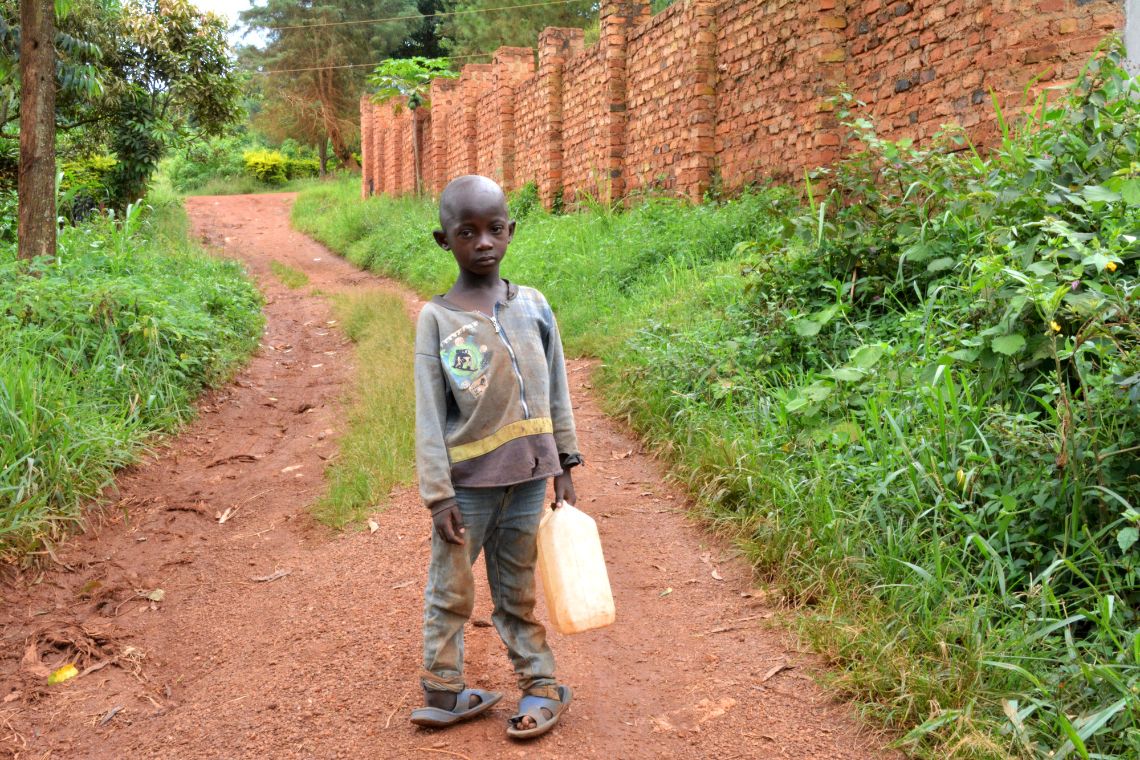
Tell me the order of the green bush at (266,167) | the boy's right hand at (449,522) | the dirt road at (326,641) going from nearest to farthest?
the boy's right hand at (449,522)
the dirt road at (326,641)
the green bush at (266,167)

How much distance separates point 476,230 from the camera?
2.61 meters

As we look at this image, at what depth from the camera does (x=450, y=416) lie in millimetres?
2701

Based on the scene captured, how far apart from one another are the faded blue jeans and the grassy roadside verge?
107 inches

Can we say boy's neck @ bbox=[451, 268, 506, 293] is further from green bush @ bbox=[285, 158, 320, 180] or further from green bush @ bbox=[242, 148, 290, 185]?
green bush @ bbox=[285, 158, 320, 180]

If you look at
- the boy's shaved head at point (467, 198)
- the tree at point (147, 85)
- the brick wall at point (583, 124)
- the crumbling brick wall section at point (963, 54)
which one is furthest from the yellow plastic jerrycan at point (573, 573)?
the tree at point (147, 85)

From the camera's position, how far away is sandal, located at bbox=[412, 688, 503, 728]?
2760mm

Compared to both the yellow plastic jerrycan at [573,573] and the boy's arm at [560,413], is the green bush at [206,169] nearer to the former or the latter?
the boy's arm at [560,413]

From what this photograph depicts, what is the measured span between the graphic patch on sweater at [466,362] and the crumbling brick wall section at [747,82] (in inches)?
163

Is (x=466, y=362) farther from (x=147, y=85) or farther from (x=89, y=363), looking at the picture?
(x=147, y=85)

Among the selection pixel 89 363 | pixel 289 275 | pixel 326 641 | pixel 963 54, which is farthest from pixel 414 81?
pixel 326 641

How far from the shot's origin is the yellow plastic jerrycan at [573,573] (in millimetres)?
2611

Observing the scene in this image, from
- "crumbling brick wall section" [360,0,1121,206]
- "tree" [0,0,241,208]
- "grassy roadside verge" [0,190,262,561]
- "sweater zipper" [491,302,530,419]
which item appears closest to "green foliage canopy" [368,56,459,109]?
"crumbling brick wall section" [360,0,1121,206]

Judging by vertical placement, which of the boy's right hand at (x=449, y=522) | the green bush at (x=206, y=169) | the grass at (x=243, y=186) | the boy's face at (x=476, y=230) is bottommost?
the boy's right hand at (x=449, y=522)

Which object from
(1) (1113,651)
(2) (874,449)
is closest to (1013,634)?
(1) (1113,651)
